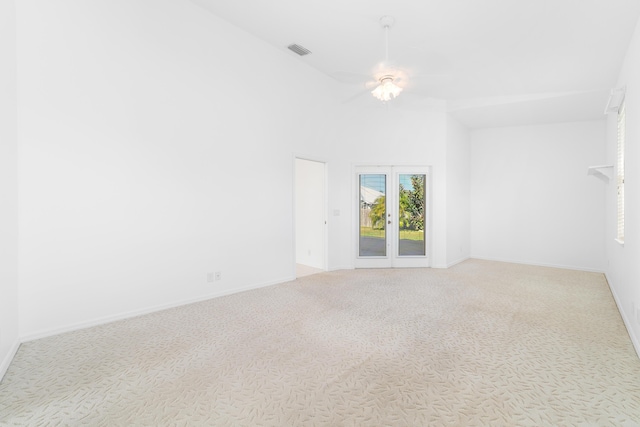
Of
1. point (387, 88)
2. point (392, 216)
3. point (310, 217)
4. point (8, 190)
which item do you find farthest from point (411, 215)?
point (8, 190)

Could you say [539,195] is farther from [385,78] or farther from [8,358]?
[8,358]

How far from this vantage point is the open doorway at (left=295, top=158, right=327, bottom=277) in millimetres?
6531

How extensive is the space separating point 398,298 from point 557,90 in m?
4.72

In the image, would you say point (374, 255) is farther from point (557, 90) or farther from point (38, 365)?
point (38, 365)

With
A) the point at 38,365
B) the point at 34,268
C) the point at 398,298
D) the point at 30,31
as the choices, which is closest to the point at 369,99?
the point at 398,298

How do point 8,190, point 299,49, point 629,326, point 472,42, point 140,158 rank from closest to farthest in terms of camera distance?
point 8,190
point 629,326
point 140,158
point 472,42
point 299,49

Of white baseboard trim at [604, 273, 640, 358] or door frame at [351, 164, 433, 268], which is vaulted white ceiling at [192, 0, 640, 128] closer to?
door frame at [351, 164, 433, 268]

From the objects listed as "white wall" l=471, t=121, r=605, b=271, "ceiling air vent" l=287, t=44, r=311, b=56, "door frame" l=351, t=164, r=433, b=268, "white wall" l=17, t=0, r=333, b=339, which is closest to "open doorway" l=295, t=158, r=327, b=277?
"door frame" l=351, t=164, r=433, b=268

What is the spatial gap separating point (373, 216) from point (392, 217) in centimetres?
42

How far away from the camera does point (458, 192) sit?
755 centimetres

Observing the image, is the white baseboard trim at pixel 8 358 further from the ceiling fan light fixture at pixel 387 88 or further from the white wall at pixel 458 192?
the white wall at pixel 458 192

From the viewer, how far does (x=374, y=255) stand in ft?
22.6

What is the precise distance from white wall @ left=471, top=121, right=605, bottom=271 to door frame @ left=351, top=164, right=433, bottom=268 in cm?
210

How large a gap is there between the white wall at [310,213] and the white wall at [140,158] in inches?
51.8
